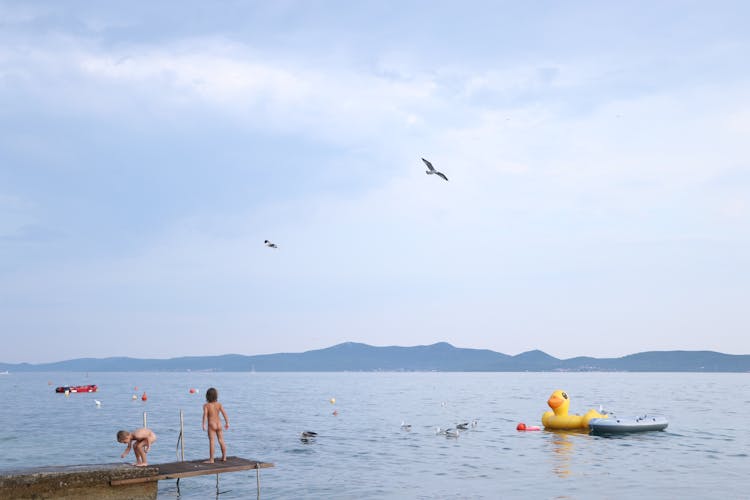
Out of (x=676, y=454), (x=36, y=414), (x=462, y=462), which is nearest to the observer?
(x=462, y=462)

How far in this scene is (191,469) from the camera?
66.9 feet

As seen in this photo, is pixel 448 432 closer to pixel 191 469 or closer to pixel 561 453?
pixel 561 453

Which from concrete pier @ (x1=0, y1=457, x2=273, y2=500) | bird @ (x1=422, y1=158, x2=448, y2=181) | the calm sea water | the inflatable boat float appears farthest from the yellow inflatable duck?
concrete pier @ (x1=0, y1=457, x2=273, y2=500)

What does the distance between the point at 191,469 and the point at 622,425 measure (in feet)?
113

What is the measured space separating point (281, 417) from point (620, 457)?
41691mm

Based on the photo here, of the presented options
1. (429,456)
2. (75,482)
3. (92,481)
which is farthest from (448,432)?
(75,482)

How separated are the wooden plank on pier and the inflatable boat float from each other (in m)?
30.5

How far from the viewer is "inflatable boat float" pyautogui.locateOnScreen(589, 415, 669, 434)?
1790 inches

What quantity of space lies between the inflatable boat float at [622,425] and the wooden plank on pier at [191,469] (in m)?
30.5

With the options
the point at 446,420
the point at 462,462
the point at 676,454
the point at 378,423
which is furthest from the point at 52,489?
the point at 446,420

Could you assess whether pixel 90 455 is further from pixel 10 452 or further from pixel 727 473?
pixel 727 473

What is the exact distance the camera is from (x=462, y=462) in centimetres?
3666

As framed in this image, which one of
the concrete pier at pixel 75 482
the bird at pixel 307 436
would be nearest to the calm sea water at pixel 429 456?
the bird at pixel 307 436

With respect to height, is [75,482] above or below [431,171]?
below
